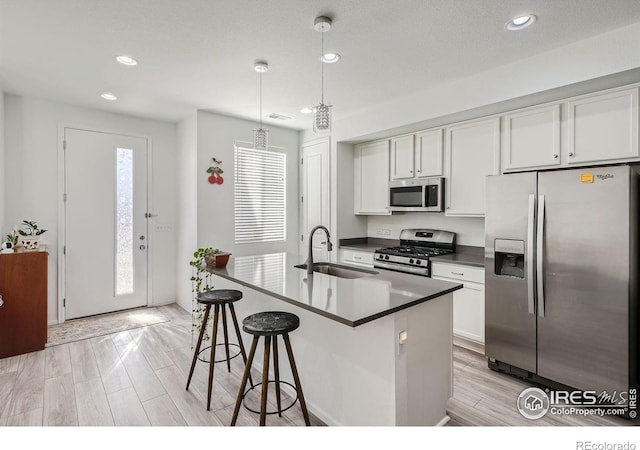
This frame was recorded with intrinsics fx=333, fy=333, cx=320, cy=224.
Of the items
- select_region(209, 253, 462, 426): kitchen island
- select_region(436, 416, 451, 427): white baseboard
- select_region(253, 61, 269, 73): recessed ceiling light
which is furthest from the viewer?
select_region(253, 61, 269, 73): recessed ceiling light

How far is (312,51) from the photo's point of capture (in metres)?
2.58

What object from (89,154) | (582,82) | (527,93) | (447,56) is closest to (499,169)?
(527,93)

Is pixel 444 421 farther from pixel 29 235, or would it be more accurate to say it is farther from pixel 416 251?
pixel 29 235

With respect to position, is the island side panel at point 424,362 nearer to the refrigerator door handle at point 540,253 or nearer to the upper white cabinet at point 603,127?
the refrigerator door handle at point 540,253

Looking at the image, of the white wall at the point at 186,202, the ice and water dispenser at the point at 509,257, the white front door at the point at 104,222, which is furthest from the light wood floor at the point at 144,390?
Result: the white wall at the point at 186,202

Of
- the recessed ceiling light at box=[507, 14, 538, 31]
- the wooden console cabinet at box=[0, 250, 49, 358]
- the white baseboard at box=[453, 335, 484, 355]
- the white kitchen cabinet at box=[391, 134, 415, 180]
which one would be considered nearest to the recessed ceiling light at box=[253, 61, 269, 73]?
the recessed ceiling light at box=[507, 14, 538, 31]

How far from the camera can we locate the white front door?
13.1 ft

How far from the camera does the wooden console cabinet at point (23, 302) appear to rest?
3.06 meters

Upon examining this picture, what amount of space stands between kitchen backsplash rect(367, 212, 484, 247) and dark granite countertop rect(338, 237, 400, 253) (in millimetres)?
60

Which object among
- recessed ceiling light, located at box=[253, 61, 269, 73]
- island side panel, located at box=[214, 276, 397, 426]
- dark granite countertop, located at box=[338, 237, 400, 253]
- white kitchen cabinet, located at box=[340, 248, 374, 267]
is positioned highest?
recessed ceiling light, located at box=[253, 61, 269, 73]

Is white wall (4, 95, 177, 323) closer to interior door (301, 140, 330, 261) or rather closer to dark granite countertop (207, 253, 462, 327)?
interior door (301, 140, 330, 261)

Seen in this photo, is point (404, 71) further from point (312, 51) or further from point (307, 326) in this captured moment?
point (307, 326)
